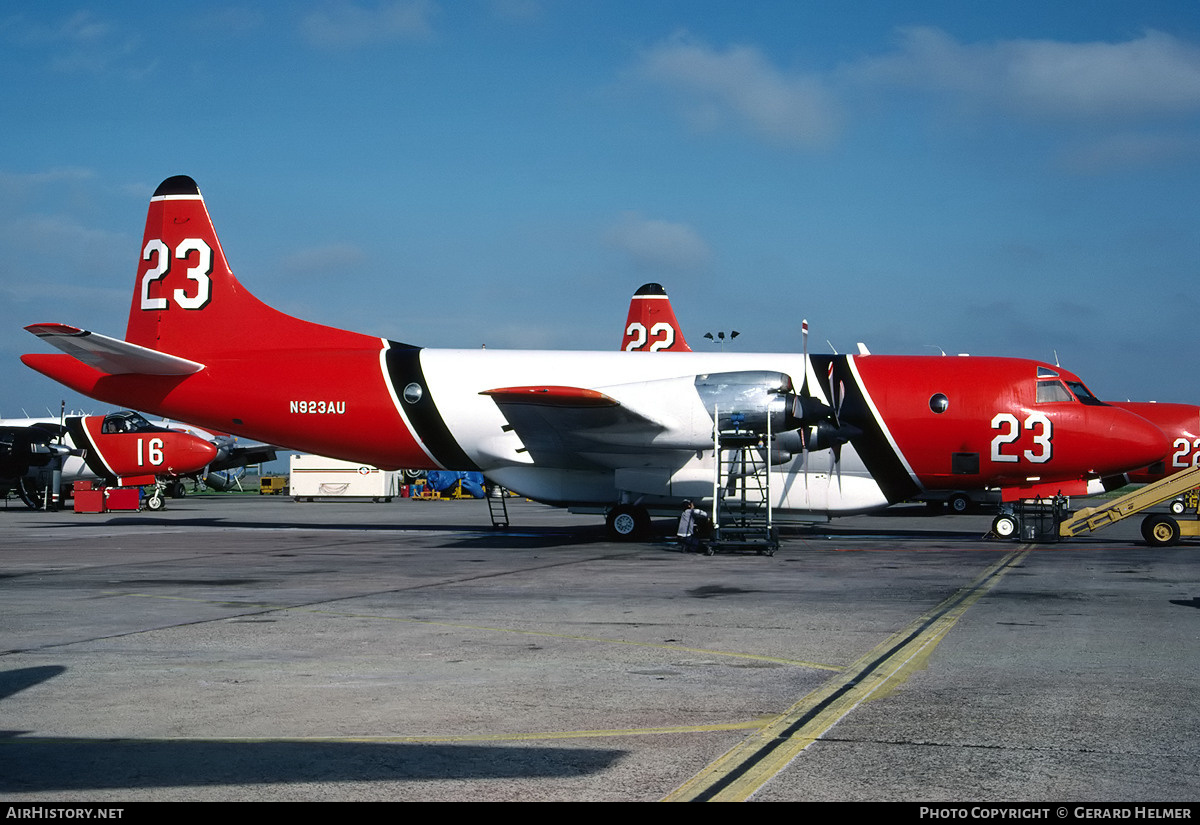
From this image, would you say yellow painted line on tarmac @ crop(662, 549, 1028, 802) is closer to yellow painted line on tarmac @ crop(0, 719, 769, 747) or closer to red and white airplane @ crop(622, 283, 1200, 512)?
yellow painted line on tarmac @ crop(0, 719, 769, 747)

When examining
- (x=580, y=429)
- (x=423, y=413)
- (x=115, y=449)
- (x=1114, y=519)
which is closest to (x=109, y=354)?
(x=423, y=413)

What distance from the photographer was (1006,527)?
23781 millimetres

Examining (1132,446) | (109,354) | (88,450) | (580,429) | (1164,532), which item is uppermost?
(109,354)

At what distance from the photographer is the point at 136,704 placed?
23.0 ft

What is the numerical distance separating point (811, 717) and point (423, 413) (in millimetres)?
18196

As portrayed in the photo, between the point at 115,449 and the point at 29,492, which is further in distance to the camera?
the point at 29,492

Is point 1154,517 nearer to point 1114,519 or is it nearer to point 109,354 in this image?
point 1114,519

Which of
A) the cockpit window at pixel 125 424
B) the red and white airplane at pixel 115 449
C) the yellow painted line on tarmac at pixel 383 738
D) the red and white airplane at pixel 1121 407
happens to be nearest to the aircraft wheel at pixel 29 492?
the red and white airplane at pixel 115 449

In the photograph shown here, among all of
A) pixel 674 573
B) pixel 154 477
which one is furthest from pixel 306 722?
pixel 154 477

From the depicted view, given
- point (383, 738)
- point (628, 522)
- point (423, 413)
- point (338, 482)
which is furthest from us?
point (338, 482)

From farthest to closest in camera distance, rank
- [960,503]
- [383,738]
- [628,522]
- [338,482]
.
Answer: [338,482], [960,503], [628,522], [383,738]

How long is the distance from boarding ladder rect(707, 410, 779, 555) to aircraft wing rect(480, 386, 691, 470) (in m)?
1.39

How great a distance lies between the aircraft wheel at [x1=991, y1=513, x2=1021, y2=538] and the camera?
2372cm

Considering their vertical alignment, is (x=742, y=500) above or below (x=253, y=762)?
above
